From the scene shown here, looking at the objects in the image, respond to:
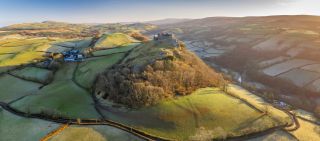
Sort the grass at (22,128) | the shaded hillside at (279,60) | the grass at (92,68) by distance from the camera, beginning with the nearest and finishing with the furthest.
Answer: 1. the grass at (22,128)
2. the grass at (92,68)
3. the shaded hillside at (279,60)

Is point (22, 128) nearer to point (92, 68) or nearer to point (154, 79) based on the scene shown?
point (154, 79)

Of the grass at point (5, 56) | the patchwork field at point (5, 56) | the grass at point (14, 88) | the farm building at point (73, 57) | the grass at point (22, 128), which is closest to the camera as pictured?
the grass at point (22, 128)

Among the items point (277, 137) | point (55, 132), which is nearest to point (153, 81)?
point (55, 132)

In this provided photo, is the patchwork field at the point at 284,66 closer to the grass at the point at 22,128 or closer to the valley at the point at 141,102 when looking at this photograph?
the valley at the point at 141,102

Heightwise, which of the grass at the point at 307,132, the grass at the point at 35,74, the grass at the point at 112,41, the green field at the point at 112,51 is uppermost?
the grass at the point at 112,41

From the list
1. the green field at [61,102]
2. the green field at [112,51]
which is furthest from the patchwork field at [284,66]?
the green field at [61,102]

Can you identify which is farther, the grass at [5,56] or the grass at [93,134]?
the grass at [5,56]
